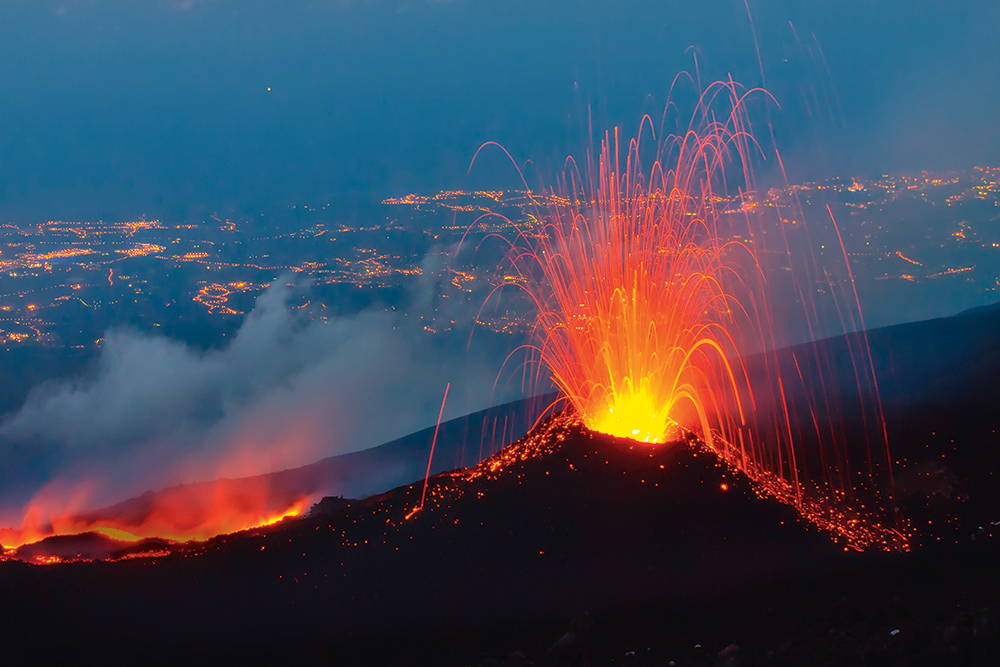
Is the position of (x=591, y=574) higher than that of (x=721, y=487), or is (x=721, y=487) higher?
(x=721, y=487)

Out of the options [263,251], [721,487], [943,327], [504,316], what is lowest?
[721,487]

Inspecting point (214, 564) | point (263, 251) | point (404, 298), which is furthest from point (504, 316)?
point (214, 564)

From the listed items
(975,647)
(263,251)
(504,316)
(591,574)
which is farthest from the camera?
(263,251)

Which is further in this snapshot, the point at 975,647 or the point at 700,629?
the point at 700,629

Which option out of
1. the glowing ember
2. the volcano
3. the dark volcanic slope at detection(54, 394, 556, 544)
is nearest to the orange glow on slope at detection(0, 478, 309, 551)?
the glowing ember

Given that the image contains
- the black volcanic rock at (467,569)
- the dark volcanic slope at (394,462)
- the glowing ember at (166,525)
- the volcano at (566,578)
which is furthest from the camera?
the dark volcanic slope at (394,462)

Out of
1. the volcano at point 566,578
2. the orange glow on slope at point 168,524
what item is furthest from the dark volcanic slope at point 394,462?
the volcano at point 566,578

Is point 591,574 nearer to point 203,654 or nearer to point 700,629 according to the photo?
point 700,629

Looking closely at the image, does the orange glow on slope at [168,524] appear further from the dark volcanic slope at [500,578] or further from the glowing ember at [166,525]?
the dark volcanic slope at [500,578]

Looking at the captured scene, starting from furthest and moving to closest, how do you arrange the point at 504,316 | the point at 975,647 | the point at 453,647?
the point at 504,316 → the point at 453,647 → the point at 975,647

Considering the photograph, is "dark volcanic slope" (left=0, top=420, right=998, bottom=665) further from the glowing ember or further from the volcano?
the glowing ember
